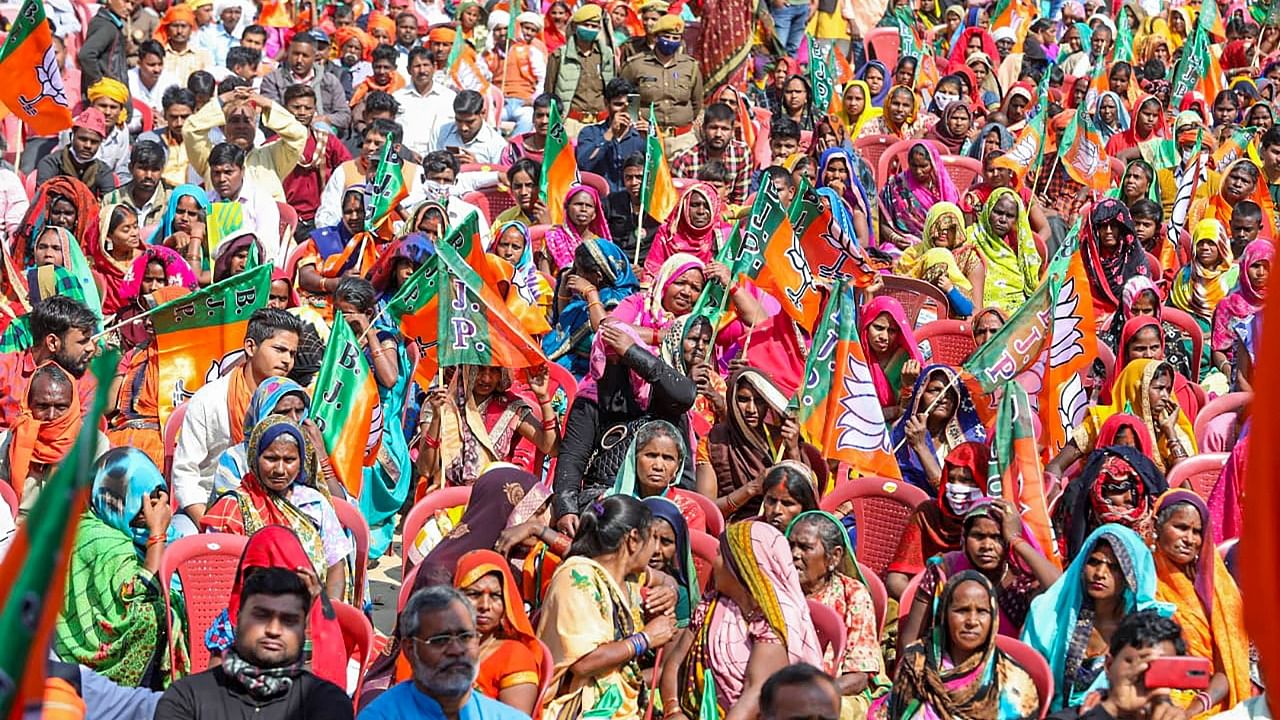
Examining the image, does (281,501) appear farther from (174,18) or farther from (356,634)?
(174,18)

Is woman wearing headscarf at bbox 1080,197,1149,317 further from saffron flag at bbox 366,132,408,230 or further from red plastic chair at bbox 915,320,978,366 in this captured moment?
saffron flag at bbox 366,132,408,230

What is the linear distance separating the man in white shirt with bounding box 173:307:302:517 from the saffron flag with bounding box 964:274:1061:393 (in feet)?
8.99

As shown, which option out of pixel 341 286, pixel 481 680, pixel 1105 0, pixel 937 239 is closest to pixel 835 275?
pixel 937 239

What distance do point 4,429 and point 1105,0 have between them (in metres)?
14.3

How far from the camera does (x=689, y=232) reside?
1018 centimetres

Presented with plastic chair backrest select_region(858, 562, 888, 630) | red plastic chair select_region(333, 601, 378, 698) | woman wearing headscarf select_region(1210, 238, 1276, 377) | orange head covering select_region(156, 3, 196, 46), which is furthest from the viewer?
orange head covering select_region(156, 3, 196, 46)

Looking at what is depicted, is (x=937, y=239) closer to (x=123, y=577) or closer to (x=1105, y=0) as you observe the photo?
(x=123, y=577)

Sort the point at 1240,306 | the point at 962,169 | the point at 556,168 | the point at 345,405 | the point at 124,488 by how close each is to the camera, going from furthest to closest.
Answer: the point at 962,169 < the point at 556,168 < the point at 1240,306 < the point at 345,405 < the point at 124,488

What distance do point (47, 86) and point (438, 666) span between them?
269 inches

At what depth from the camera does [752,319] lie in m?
8.81

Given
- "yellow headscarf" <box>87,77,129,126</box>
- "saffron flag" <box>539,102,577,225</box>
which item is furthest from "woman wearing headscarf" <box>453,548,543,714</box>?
"yellow headscarf" <box>87,77,129,126</box>

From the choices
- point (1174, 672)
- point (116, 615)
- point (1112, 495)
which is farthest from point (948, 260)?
point (116, 615)

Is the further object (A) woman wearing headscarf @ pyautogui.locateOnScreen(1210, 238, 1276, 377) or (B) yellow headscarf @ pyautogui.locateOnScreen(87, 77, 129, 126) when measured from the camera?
(B) yellow headscarf @ pyautogui.locateOnScreen(87, 77, 129, 126)

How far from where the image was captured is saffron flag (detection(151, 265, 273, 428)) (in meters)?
7.59
